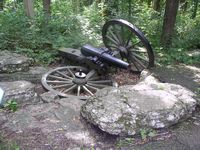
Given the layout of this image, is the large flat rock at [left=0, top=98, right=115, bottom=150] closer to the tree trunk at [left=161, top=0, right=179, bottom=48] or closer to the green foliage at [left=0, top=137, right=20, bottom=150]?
the green foliage at [left=0, top=137, right=20, bottom=150]

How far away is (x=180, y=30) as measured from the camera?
377 inches

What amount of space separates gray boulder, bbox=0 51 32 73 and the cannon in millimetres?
535

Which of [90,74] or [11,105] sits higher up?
[11,105]

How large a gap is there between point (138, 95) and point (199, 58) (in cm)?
371

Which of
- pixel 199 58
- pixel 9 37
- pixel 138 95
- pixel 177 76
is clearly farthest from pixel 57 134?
pixel 199 58

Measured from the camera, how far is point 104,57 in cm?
605

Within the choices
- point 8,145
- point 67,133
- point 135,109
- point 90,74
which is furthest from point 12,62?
point 135,109

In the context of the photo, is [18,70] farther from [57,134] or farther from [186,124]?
[186,124]

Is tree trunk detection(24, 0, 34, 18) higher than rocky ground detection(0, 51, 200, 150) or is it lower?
higher

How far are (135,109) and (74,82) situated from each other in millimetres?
2439

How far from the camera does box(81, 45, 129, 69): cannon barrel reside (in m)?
5.85

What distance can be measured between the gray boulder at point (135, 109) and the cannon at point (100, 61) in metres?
1.55

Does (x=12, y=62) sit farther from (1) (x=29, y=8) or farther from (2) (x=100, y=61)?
(1) (x=29, y=8)

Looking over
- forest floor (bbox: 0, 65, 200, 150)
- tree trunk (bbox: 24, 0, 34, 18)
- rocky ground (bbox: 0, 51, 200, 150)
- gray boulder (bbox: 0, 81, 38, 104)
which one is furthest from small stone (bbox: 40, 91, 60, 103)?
tree trunk (bbox: 24, 0, 34, 18)
